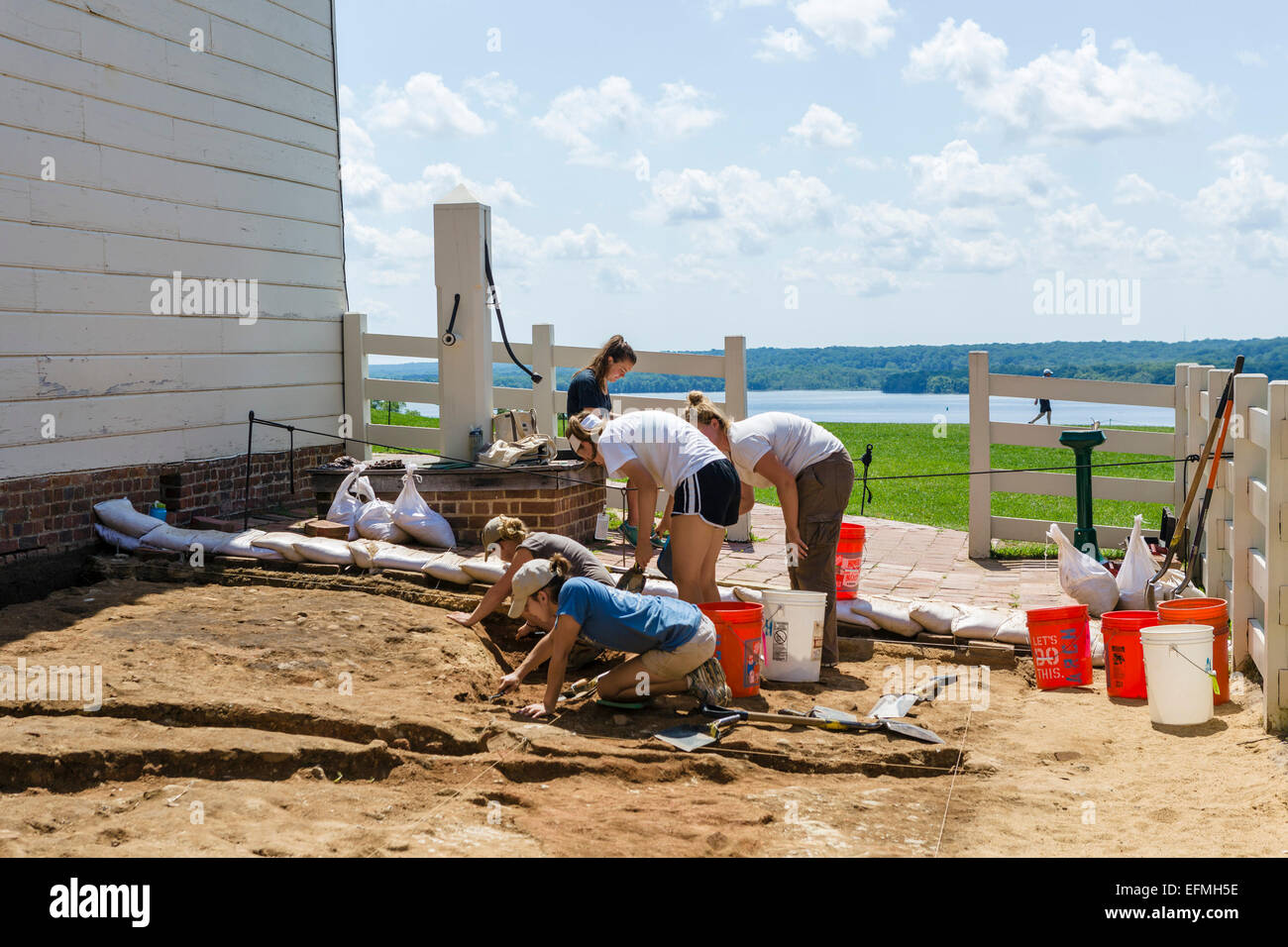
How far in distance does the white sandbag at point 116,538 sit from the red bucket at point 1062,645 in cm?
628

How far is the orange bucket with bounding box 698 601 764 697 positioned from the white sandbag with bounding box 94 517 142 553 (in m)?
4.61

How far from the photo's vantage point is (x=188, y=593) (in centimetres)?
772

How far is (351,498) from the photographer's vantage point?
360 inches

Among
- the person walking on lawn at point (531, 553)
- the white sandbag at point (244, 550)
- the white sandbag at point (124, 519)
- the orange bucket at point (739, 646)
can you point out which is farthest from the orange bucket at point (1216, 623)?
the white sandbag at point (124, 519)

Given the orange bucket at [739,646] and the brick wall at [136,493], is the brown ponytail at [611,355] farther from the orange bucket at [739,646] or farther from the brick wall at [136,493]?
the brick wall at [136,493]

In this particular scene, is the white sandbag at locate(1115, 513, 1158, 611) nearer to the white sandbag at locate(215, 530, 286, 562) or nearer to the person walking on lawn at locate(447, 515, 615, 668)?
the person walking on lawn at locate(447, 515, 615, 668)

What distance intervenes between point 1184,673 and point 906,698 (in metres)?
1.37

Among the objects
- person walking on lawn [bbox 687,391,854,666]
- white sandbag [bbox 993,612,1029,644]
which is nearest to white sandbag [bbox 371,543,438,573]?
person walking on lawn [bbox 687,391,854,666]

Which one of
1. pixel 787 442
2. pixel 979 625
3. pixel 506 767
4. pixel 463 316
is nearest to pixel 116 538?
pixel 463 316

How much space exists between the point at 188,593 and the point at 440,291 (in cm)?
345

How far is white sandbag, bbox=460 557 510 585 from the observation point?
7676 millimetres

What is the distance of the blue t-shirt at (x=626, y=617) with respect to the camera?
5828 mm

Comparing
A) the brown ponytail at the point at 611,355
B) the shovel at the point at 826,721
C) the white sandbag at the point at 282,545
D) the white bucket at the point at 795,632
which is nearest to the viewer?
the shovel at the point at 826,721
